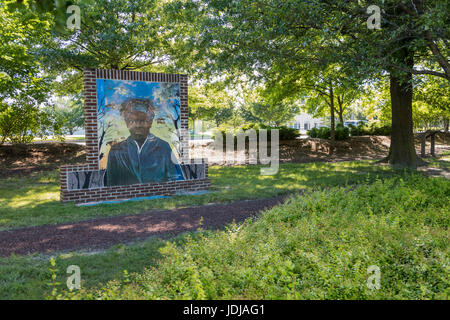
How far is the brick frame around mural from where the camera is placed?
27.0 feet

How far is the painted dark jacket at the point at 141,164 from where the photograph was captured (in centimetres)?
870

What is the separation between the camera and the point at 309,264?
12.5ft

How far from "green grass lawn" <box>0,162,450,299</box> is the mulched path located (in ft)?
1.17

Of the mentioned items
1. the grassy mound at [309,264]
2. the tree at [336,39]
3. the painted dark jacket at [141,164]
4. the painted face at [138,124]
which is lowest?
the grassy mound at [309,264]

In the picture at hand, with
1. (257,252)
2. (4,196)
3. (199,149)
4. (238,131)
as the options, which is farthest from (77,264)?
(238,131)

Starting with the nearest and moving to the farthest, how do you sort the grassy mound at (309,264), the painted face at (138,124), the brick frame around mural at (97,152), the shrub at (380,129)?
the grassy mound at (309,264) → the brick frame around mural at (97,152) → the painted face at (138,124) → the shrub at (380,129)

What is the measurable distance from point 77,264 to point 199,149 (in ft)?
50.6

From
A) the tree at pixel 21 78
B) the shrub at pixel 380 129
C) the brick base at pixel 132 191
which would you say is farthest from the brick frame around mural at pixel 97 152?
the shrub at pixel 380 129

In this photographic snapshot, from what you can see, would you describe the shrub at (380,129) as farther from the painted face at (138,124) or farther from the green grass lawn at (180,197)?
the painted face at (138,124)

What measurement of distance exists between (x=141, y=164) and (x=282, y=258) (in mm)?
5846

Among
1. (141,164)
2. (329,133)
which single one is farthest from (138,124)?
(329,133)

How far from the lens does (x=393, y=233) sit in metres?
4.65

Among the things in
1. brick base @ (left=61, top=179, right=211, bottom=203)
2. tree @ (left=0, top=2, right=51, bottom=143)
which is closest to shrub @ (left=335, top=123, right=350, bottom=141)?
brick base @ (left=61, top=179, right=211, bottom=203)

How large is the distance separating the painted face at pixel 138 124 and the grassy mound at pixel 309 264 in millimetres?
4369
